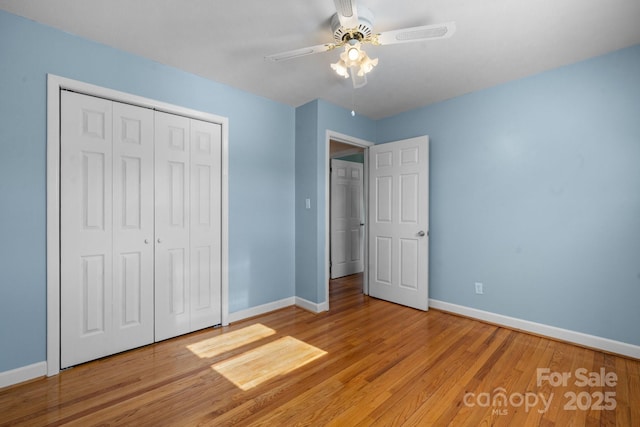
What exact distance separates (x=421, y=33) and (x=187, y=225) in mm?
2477

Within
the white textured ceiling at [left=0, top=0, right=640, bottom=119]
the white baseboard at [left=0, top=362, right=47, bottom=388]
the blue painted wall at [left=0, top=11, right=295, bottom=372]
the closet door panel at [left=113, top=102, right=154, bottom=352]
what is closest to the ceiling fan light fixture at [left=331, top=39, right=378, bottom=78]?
the white textured ceiling at [left=0, top=0, right=640, bottom=119]

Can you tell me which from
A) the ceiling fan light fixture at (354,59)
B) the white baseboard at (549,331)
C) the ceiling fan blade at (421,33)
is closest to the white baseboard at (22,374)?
the ceiling fan light fixture at (354,59)

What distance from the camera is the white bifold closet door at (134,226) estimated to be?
220 centimetres

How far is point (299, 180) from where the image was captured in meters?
3.65

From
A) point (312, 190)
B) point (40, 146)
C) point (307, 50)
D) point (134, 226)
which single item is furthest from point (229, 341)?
point (307, 50)

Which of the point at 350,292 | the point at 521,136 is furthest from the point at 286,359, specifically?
the point at 521,136

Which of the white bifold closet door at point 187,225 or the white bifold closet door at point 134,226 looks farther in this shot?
the white bifold closet door at point 187,225

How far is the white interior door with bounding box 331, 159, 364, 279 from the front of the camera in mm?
5176

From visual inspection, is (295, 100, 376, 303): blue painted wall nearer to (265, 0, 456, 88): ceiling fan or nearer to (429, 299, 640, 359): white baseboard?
(265, 0, 456, 88): ceiling fan

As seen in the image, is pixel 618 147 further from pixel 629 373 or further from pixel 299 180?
pixel 299 180

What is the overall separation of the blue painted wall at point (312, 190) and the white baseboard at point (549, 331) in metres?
1.54

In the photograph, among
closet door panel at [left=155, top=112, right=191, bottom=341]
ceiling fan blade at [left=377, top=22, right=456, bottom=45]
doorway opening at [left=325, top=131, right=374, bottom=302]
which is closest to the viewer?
ceiling fan blade at [left=377, top=22, right=456, bottom=45]

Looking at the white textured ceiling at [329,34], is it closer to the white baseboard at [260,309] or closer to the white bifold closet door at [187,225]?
the white bifold closet door at [187,225]

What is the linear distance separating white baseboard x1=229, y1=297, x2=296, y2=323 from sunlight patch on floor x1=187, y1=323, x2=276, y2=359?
22 centimetres
